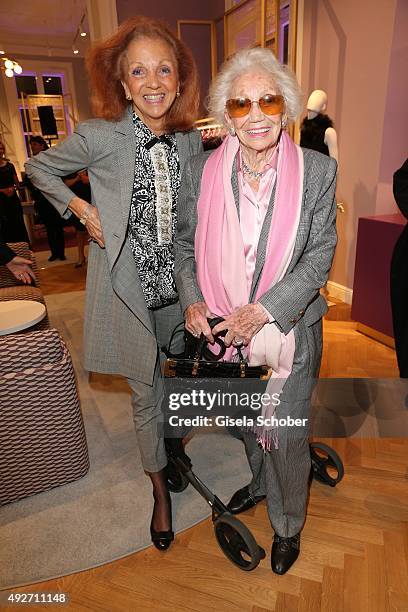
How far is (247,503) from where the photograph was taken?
202cm

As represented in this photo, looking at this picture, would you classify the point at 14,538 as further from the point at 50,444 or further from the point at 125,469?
the point at 125,469

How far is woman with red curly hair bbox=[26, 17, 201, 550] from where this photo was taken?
1.52 meters

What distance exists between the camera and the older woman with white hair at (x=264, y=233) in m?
1.34

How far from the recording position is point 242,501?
6.63 ft

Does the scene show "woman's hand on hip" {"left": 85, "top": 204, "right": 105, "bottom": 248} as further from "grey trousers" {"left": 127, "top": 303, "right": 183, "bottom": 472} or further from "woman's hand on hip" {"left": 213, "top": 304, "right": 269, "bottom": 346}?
"woman's hand on hip" {"left": 213, "top": 304, "right": 269, "bottom": 346}

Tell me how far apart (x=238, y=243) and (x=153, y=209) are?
1.35 ft

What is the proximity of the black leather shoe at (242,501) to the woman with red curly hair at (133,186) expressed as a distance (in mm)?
513

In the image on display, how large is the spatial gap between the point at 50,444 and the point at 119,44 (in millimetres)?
1777

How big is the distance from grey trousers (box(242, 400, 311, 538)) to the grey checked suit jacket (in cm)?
13

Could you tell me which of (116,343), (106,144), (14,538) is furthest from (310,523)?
(106,144)

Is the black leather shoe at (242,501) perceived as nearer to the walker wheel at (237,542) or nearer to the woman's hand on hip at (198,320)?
the walker wheel at (237,542)

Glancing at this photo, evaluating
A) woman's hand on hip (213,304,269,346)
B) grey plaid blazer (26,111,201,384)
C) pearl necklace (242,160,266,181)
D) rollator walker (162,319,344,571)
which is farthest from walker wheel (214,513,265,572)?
pearl necklace (242,160,266,181)

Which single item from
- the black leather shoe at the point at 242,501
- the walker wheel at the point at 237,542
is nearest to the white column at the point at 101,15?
the black leather shoe at the point at 242,501

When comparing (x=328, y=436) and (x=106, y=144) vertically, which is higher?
(x=106, y=144)
